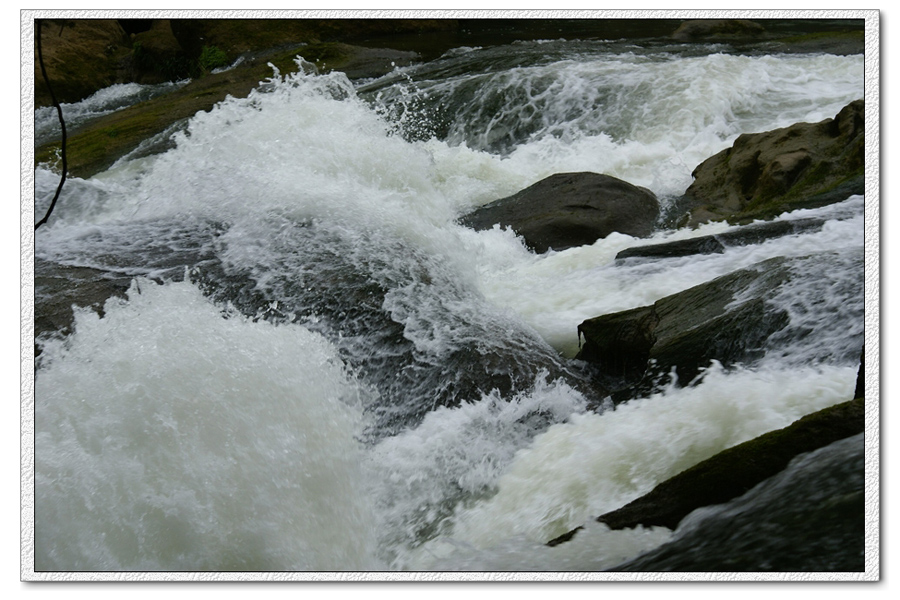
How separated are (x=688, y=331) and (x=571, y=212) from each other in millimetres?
2021

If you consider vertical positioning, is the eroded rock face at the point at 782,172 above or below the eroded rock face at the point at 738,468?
above

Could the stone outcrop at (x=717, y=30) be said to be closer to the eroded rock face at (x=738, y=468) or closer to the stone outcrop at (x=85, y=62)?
the eroded rock face at (x=738, y=468)

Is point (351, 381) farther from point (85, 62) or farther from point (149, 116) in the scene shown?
point (85, 62)

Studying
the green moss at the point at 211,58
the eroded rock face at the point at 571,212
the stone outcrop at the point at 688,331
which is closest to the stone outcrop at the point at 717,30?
the eroded rock face at the point at 571,212

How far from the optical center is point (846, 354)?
234 centimetres

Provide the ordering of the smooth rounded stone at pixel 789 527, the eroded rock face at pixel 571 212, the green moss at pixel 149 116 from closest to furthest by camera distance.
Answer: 1. the smooth rounded stone at pixel 789 527
2. the eroded rock face at pixel 571 212
3. the green moss at pixel 149 116

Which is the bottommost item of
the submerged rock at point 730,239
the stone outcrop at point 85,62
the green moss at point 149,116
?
the submerged rock at point 730,239

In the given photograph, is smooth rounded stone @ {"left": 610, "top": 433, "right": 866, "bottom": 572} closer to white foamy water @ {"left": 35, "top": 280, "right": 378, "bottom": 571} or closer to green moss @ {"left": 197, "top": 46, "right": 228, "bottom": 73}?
white foamy water @ {"left": 35, "top": 280, "right": 378, "bottom": 571}

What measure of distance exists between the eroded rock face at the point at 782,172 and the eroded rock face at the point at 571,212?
11.9 inches

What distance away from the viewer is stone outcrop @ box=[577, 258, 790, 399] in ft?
8.50

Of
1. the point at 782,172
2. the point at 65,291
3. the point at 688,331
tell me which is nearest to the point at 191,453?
the point at 65,291

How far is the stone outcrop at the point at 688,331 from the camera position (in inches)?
102

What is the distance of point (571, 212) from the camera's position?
15.1 ft

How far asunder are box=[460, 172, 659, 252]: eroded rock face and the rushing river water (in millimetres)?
184
